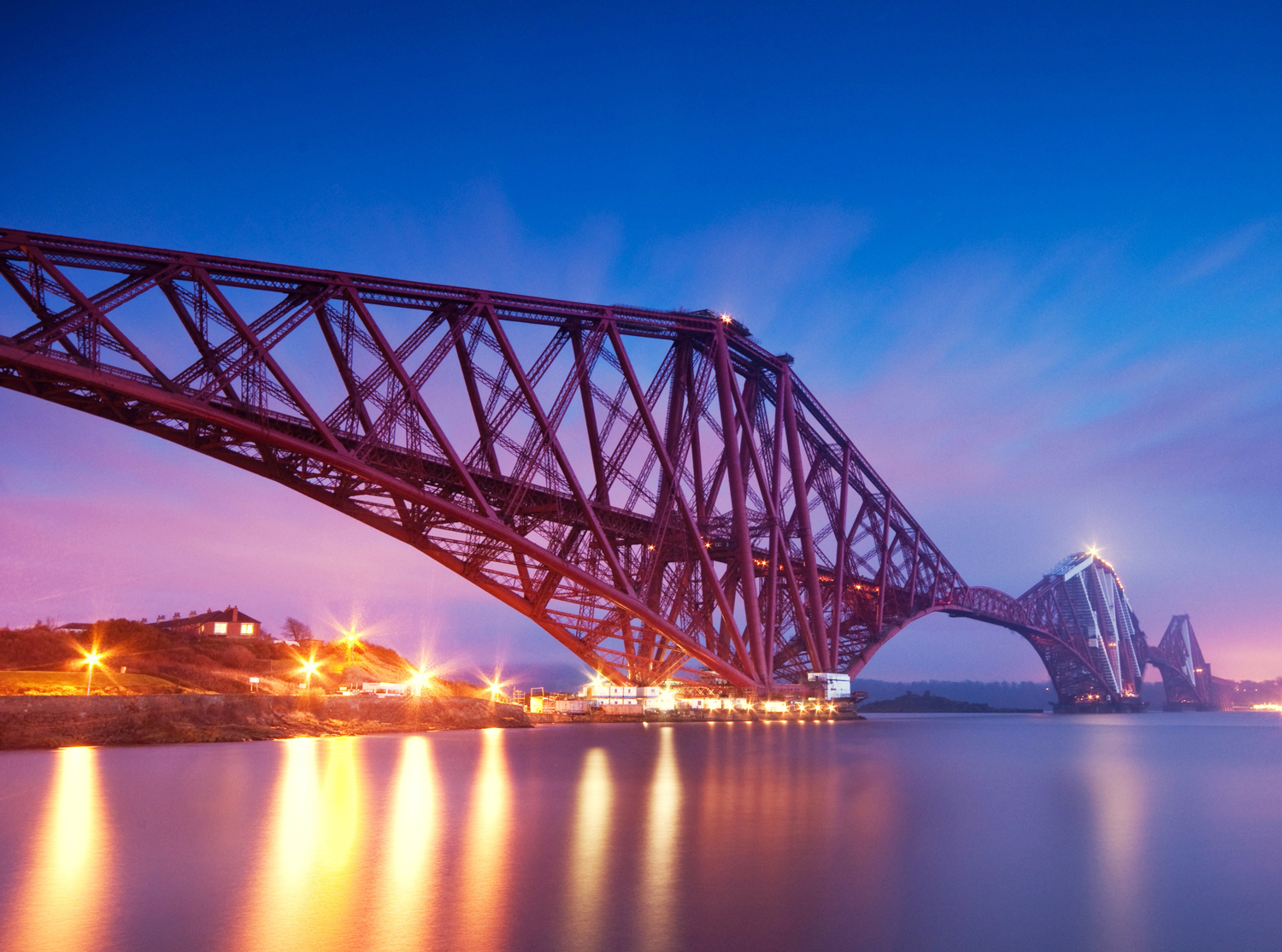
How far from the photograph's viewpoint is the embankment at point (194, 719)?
1171 inches

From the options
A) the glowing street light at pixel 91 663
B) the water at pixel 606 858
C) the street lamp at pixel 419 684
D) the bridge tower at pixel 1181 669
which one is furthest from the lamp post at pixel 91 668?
the bridge tower at pixel 1181 669

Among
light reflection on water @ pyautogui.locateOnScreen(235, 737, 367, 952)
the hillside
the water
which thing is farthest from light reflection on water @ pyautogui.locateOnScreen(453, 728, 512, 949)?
the hillside

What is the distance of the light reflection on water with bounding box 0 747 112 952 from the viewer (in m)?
8.78

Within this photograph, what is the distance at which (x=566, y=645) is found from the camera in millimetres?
52781

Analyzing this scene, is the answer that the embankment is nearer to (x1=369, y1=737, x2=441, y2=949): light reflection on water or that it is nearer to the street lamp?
the street lamp

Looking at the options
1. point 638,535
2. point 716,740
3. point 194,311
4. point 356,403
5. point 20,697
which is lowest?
point 716,740

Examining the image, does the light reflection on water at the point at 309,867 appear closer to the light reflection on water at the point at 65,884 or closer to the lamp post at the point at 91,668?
the light reflection on water at the point at 65,884

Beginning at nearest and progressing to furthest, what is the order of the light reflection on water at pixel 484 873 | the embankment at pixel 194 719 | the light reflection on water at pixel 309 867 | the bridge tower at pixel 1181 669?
the light reflection on water at pixel 309 867 → the light reflection on water at pixel 484 873 → the embankment at pixel 194 719 → the bridge tower at pixel 1181 669

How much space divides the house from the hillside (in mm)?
9858

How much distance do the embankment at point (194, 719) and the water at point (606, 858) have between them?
2.91 metres

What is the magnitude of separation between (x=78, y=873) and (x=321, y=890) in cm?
335

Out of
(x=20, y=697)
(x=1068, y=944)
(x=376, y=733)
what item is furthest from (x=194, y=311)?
(x=1068, y=944)

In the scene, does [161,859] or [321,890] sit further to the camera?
[161,859]

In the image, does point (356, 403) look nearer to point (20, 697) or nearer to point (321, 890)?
point (20, 697)
